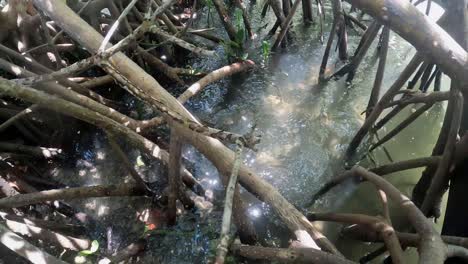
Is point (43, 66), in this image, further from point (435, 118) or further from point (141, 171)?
point (435, 118)

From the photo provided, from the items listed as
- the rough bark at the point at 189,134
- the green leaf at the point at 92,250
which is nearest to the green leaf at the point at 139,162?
the green leaf at the point at 92,250

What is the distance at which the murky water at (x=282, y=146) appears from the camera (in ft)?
7.47

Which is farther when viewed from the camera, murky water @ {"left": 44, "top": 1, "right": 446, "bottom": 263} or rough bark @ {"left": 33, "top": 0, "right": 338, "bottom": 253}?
murky water @ {"left": 44, "top": 1, "right": 446, "bottom": 263}

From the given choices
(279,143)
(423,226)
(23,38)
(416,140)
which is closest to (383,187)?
(423,226)

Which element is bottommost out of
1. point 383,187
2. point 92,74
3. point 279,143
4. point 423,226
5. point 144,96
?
point 423,226

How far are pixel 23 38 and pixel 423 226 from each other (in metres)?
2.50

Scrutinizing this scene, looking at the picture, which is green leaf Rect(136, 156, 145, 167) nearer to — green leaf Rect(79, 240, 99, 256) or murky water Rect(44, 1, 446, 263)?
murky water Rect(44, 1, 446, 263)

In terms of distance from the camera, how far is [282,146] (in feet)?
9.46

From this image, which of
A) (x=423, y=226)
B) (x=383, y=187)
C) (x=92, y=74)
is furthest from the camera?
(x=92, y=74)

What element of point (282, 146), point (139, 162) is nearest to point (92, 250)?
point (139, 162)

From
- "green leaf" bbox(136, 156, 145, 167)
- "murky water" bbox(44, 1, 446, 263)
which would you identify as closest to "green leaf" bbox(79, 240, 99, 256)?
"murky water" bbox(44, 1, 446, 263)

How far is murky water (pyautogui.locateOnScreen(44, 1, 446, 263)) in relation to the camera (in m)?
2.28

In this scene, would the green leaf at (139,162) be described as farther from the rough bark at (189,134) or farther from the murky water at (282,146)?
the rough bark at (189,134)

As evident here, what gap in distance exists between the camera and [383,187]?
1.95 metres
